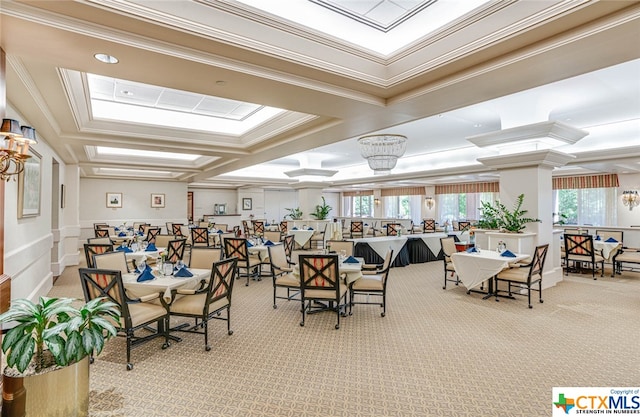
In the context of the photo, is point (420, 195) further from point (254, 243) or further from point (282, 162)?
point (254, 243)

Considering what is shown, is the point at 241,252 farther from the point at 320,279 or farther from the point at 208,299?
the point at 208,299

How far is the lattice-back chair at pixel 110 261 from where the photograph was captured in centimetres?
403

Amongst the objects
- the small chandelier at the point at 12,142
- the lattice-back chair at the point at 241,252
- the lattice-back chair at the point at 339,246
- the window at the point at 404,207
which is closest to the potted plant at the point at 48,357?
the small chandelier at the point at 12,142

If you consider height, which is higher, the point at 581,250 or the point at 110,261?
the point at 110,261

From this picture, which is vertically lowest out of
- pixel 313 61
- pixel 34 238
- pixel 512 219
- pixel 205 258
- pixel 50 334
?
pixel 50 334

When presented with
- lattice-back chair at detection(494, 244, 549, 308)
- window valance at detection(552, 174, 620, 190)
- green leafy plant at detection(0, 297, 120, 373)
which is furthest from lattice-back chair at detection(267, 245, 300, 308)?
window valance at detection(552, 174, 620, 190)

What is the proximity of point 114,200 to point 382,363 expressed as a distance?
1315 cm

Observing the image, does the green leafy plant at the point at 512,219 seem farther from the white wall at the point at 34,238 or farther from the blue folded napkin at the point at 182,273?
the white wall at the point at 34,238

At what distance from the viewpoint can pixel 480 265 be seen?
546 cm

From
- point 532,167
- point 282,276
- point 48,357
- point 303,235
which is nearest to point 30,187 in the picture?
point 48,357

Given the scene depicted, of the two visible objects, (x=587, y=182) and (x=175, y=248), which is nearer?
(x=175, y=248)

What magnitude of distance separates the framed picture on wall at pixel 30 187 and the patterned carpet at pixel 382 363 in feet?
7.07

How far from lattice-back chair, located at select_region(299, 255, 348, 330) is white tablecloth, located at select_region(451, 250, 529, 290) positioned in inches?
99.0

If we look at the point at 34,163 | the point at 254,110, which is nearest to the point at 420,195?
the point at 254,110
